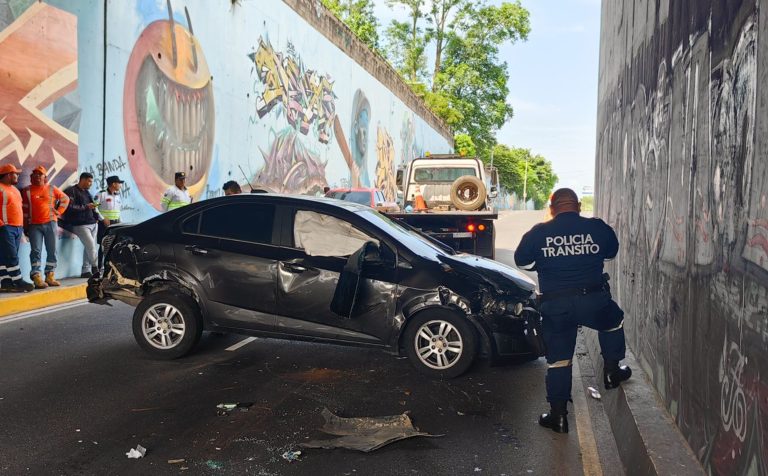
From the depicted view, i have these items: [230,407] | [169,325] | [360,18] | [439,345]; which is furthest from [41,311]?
[360,18]

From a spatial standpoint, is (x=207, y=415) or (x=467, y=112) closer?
(x=207, y=415)

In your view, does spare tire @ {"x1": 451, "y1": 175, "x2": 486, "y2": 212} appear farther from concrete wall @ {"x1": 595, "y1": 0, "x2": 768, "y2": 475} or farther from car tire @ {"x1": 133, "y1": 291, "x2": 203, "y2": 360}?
car tire @ {"x1": 133, "y1": 291, "x2": 203, "y2": 360}

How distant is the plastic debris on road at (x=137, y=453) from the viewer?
3980 millimetres

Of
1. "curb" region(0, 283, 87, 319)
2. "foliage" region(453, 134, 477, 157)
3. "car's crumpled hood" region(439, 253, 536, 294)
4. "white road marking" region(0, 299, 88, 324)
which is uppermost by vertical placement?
"foliage" region(453, 134, 477, 157)

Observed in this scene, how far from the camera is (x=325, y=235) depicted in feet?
20.1

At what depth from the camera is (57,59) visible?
10.7 metres

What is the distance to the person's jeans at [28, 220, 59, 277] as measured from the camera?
9805 millimetres

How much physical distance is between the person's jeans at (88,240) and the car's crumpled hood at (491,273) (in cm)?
713

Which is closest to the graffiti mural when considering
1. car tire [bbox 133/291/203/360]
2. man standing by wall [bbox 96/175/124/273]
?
man standing by wall [bbox 96/175/124/273]

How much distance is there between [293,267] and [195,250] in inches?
40.4

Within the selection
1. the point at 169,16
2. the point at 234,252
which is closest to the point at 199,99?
the point at 169,16

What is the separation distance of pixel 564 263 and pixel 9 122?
343 inches

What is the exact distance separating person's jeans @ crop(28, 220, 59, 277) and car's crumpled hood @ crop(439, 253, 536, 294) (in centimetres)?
675

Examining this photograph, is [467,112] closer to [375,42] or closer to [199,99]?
[375,42]
